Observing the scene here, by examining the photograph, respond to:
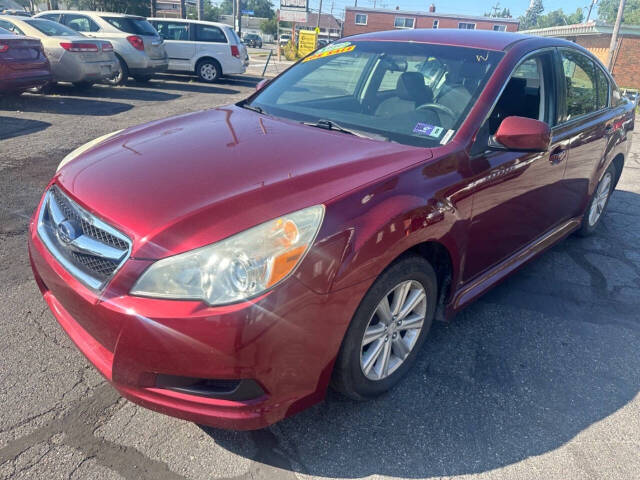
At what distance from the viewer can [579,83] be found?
153 inches

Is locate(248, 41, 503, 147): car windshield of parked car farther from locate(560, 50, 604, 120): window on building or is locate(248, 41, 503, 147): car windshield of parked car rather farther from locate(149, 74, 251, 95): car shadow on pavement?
locate(149, 74, 251, 95): car shadow on pavement

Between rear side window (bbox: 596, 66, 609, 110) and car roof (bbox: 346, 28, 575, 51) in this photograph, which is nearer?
car roof (bbox: 346, 28, 575, 51)

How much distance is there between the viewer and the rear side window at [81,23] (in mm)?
12464

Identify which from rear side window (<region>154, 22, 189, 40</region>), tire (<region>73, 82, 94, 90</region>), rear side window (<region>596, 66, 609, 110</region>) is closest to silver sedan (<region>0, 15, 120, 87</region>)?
tire (<region>73, 82, 94, 90</region>)

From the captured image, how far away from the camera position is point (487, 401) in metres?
2.59

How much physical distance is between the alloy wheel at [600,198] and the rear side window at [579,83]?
88 cm

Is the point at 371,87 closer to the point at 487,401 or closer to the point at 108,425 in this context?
the point at 487,401

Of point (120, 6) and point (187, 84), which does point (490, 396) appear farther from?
point (120, 6)

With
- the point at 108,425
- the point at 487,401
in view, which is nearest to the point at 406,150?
the point at 487,401

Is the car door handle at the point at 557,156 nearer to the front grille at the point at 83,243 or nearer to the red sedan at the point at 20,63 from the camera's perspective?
the front grille at the point at 83,243

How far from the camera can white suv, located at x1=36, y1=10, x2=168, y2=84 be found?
475 inches

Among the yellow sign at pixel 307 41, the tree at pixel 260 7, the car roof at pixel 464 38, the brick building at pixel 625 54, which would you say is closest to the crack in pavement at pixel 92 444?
the car roof at pixel 464 38

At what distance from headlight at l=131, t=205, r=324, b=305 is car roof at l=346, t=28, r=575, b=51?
212 cm

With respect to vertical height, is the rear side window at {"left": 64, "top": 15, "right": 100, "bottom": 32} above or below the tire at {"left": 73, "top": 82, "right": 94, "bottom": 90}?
above
